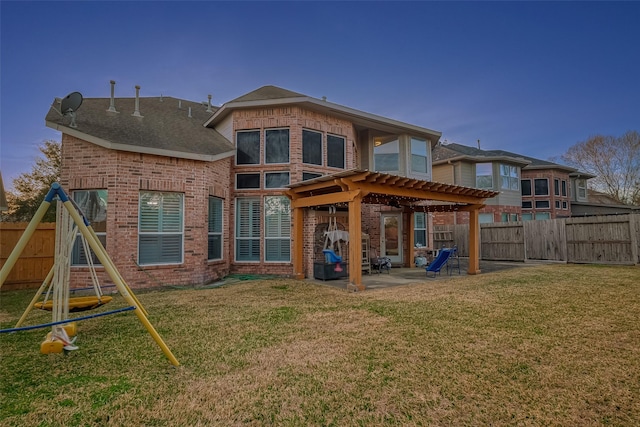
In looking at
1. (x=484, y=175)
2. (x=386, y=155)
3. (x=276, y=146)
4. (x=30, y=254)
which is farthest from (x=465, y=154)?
(x=30, y=254)

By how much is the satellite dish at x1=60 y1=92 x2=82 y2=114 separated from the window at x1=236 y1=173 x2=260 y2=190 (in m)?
4.68

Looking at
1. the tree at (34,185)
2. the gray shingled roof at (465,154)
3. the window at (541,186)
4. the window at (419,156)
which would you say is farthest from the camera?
the window at (541,186)

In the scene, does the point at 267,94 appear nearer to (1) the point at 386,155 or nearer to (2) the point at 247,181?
(2) the point at 247,181

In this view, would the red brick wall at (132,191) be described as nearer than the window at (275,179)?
Yes

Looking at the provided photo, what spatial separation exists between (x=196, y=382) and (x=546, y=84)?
77.0 ft

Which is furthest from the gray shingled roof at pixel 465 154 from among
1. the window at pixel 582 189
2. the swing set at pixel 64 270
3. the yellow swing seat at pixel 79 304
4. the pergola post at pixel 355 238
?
the swing set at pixel 64 270

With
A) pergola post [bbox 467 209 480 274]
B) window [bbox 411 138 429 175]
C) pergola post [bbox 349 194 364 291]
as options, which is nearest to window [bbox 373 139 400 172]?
window [bbox 411 138 429 175]

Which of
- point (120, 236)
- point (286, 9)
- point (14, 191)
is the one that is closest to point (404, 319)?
point (120, 236)

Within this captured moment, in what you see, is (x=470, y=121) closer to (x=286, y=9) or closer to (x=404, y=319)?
(x=286, y=9)

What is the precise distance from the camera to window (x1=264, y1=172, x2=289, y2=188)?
10.7 meters

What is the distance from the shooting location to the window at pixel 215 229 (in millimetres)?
9672

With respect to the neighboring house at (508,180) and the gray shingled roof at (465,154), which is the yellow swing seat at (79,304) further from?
the gray shingled roof at (465,154)

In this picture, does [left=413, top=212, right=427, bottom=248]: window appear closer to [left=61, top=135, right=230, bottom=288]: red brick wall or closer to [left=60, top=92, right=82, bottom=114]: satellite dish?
[left=61, top=135, right=230, bottom=288]: red brick wall

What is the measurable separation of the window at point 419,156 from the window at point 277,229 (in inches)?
244
